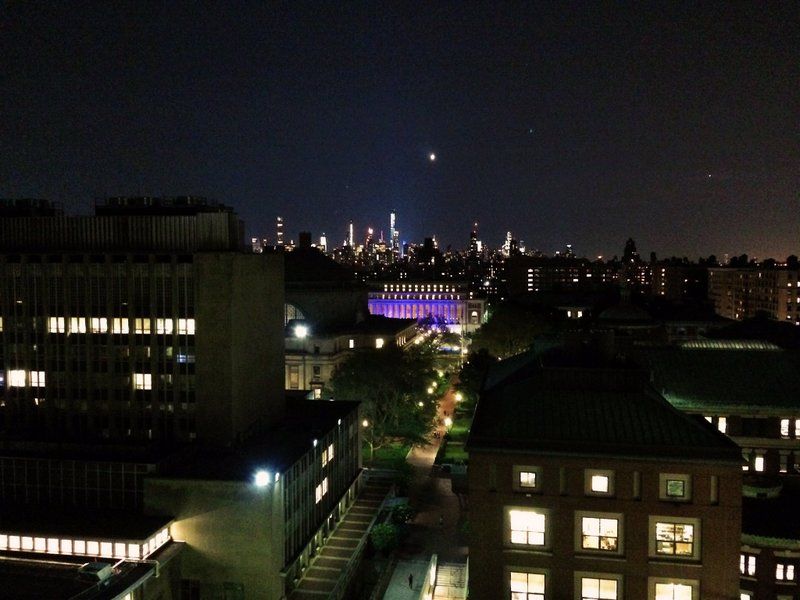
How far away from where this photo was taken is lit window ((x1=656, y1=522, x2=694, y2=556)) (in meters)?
33.6

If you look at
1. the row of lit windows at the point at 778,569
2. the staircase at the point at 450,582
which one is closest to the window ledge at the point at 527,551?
the row of lit windows at the point at 778,569

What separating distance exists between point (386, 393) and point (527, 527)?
49217mm

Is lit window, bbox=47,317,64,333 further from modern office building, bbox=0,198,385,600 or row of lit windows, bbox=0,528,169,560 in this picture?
row of lit windows, bbox=0,528,169,560

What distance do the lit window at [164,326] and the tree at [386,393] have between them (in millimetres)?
30226

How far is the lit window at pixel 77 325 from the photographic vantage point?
57.5 m

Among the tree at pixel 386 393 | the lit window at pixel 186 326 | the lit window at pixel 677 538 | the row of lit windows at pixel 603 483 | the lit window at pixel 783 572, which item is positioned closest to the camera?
the lit window at pixel 677 538

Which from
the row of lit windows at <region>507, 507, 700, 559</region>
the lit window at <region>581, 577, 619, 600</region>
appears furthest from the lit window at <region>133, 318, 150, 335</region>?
the lit window at <region>581, 577, 619, 600</region>

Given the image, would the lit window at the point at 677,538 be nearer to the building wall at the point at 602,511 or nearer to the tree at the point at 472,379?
the building wall at the point at 602,511

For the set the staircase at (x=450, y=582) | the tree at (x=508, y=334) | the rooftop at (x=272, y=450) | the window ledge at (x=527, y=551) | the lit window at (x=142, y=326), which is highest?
the lit window at (x=142, y=326)

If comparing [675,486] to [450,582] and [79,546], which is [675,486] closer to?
[450,582]

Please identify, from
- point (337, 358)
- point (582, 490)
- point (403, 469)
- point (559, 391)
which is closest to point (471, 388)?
point (403, 469)

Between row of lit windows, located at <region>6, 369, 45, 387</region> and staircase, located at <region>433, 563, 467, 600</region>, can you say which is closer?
staircase, located at <region>433, 563, 467, 600</region>

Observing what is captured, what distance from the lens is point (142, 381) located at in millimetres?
57094

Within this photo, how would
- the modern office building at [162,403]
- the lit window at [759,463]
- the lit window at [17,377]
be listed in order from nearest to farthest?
the modern office building at [162,403] < the lit window at [759,463] < the lit window at [17,377]
